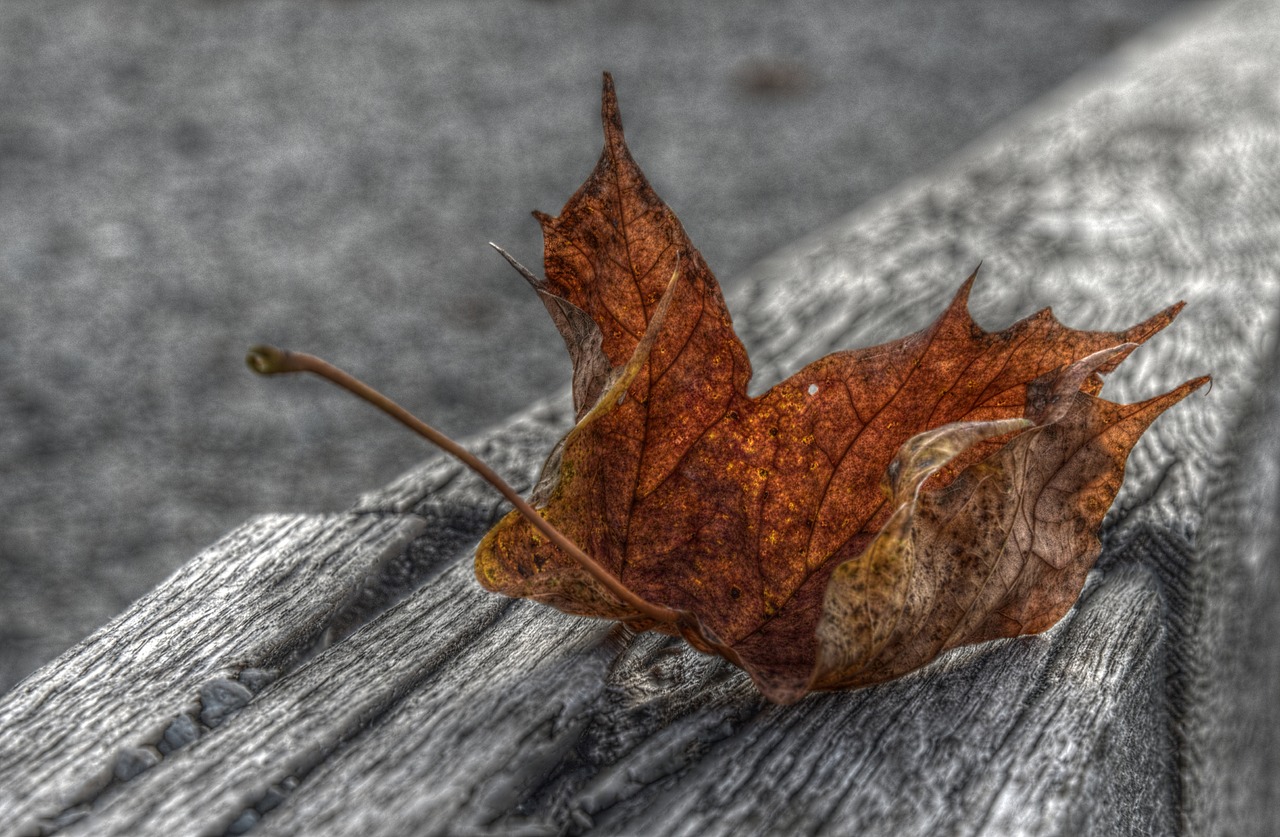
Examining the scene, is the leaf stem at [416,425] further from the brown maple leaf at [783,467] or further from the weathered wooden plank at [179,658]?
the weathered wooden plank at [179,658]

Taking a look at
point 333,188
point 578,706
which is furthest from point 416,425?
point 333,188

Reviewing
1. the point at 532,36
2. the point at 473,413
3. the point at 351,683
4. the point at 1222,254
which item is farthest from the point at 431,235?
the point at 351,683

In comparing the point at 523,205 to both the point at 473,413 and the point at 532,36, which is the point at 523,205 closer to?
the point at 473,413

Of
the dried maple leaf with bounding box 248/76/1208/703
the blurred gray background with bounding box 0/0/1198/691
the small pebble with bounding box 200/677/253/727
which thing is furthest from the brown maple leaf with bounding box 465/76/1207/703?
the blurred gray background with bounding box 0/0/1198/691

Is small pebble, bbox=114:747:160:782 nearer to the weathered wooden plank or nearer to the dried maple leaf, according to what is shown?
the weathered wooden plank

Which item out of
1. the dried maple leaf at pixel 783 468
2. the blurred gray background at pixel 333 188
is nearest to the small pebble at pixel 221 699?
the dried maple leaf at pixel 783 468

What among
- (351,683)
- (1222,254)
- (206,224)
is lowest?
(1222,254)
